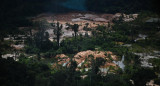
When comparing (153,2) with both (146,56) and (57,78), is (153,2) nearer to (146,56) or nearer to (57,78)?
(57,78)

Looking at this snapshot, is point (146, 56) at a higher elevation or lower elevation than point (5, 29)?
lower

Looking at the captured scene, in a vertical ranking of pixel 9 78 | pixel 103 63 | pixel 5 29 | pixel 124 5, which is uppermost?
pixel 124 5

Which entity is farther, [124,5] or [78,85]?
[124,5]

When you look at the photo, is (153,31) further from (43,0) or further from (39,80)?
(39,80)

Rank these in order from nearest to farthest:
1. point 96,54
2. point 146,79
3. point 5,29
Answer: point 146,79 < point 96,54 < point 5,29

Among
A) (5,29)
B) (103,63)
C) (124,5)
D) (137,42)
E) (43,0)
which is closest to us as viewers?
(103,63)

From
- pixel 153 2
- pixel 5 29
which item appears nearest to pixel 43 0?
pixel 5 29
